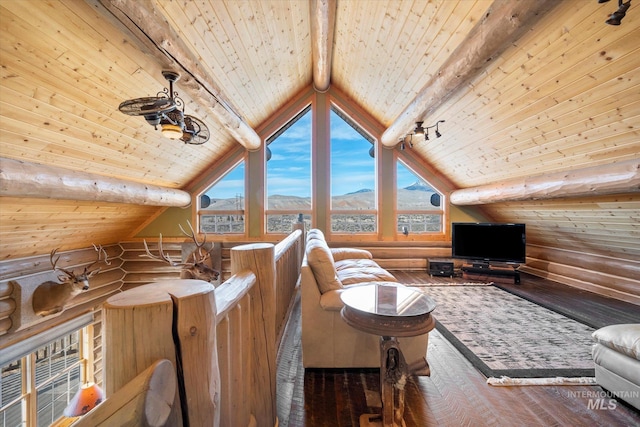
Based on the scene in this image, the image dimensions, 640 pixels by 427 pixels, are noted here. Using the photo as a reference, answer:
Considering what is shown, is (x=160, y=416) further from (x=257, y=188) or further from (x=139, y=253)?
(x=139, y=253)

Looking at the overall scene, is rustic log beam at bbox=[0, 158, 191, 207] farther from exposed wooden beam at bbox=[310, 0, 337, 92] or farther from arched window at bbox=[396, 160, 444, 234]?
arched window at bbox=[396, 160, 444, 234]

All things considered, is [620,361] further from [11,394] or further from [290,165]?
[11,394]

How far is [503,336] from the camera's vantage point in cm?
281

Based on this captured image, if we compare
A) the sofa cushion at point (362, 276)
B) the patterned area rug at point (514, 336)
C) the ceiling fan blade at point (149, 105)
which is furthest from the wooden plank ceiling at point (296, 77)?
the sofa cushion at point (362, 276)

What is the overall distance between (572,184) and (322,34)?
12.3 feet

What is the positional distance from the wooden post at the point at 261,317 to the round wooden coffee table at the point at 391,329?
1.80ft

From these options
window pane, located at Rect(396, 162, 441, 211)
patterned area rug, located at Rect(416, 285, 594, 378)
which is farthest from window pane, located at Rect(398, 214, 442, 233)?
patterned area rug, located at Rect(416, 285, 594, 378)

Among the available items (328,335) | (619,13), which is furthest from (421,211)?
(619,13)

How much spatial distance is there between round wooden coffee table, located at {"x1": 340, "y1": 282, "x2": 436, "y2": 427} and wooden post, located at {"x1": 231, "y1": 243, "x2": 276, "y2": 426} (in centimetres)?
55

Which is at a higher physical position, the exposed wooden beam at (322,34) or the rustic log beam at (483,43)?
the exposed wooden beam at (322,34)

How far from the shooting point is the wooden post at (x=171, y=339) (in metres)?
0.55

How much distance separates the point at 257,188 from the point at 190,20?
139 inches

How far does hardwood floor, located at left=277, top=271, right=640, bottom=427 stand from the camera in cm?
176

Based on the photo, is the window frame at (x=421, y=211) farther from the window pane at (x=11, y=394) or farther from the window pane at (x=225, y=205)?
the window pane at (x=11, y=394)
